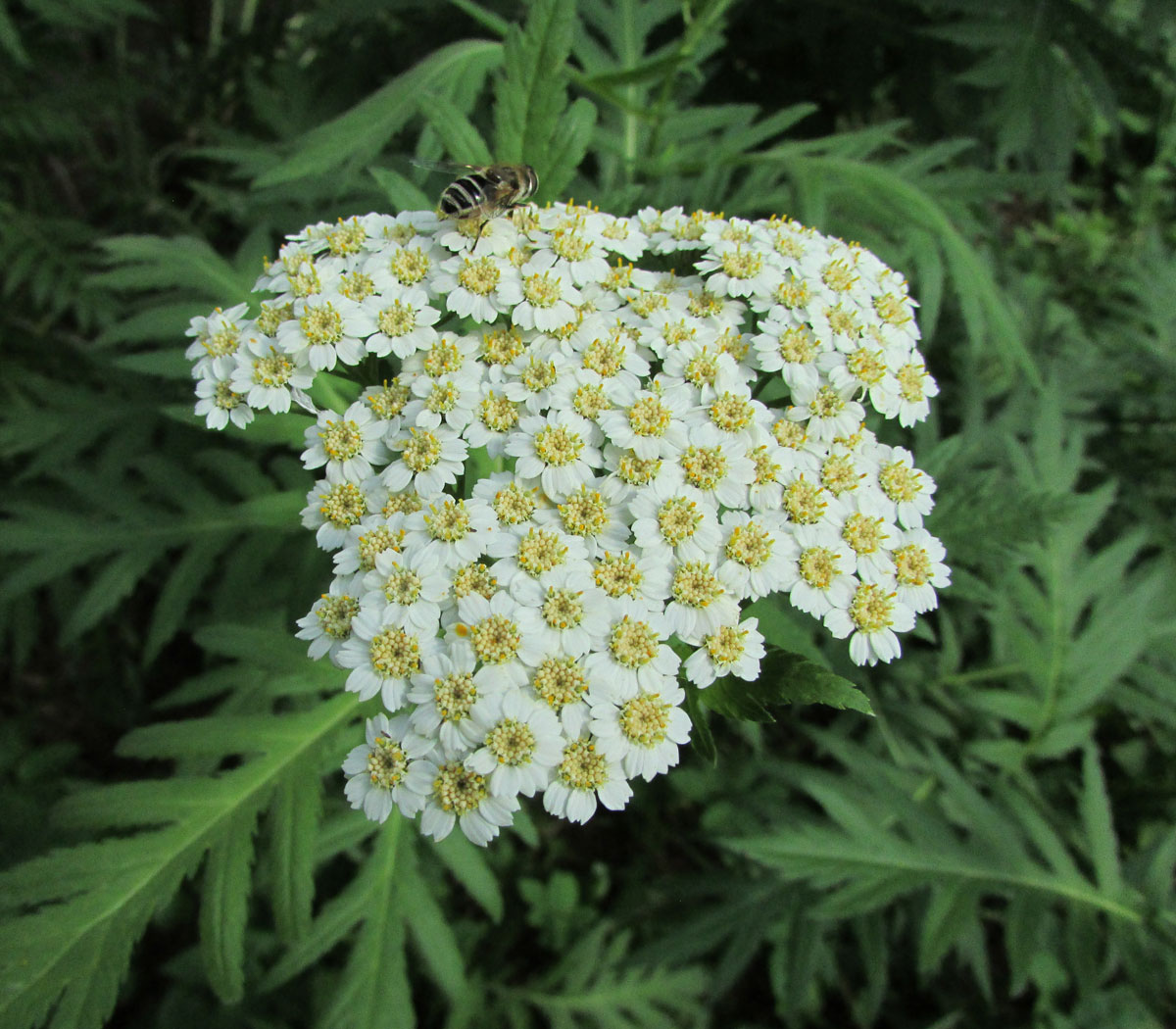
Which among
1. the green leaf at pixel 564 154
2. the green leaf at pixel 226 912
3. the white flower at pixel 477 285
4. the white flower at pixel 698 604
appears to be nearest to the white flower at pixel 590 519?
the white flower at pixel 698 604

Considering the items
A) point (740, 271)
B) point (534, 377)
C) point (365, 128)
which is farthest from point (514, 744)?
point (365, 128)

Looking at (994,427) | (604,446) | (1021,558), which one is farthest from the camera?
(994,427)

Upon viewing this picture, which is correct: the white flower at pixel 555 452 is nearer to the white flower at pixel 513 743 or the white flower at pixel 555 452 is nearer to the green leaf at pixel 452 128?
the white flower at pixel 513 743

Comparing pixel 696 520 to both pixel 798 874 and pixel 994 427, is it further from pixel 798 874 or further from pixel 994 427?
pixel 994 427

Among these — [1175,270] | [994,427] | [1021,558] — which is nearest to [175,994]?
[1021,558]

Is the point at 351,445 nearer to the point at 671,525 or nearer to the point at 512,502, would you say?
the point at 512,502

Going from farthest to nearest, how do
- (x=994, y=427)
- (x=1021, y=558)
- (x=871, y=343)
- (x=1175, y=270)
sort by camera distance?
1. (x=1175, y=270)
2. (x=994, y=427)
3. (x=1021, y=558)
4. (x=871, y=343)

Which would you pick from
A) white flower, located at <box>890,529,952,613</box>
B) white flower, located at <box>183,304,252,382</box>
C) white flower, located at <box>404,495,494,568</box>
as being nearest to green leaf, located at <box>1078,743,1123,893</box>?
white flower, located at <box>890,529,952,613</box>
